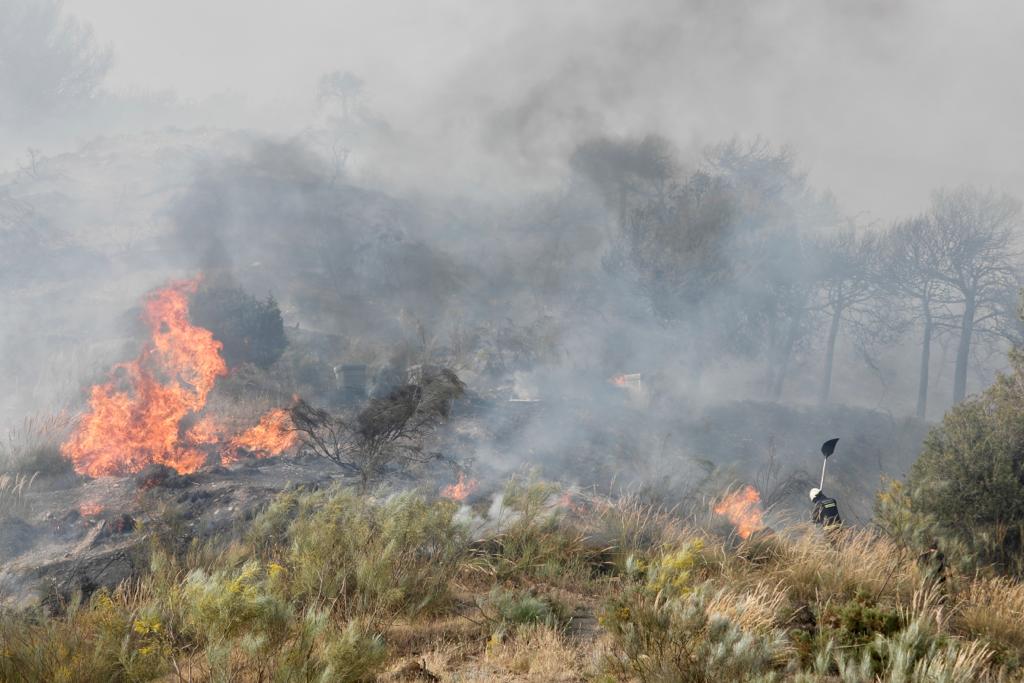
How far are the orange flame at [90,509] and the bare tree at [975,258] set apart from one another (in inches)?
1229

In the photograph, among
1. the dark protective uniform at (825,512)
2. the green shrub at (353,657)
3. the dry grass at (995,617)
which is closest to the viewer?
the green shrub at (353,657)

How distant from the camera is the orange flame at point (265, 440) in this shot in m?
12.4

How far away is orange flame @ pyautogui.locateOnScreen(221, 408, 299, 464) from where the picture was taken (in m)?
12.4

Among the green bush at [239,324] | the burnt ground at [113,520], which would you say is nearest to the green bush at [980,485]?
the burnt ground at [113,520]

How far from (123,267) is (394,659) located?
101 feet

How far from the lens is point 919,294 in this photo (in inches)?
1202

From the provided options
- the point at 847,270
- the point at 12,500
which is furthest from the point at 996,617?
the point at 847,270

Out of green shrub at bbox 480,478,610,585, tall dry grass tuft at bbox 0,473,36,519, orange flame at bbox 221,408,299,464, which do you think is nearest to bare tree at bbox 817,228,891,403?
orange flame at bbox 221,408,299,464

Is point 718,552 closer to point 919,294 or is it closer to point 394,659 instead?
point 394,659

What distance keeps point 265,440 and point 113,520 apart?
4937mm

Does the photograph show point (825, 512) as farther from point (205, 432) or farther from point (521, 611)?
point (205, 432)

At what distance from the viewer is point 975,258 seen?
30.2 meters

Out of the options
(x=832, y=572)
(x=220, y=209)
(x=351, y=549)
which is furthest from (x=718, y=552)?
(x=220, y=209)

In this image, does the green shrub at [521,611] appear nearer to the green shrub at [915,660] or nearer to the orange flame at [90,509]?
the green shrub at [915,660]
